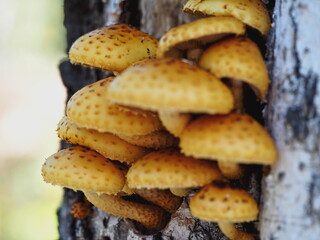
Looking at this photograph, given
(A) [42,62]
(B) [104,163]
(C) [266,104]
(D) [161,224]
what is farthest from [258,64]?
(A) [42,62]

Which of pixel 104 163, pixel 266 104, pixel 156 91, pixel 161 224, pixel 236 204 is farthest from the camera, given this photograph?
pixel 161 224

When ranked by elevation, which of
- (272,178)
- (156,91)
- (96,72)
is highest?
(156,91)

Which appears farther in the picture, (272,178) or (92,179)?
(92,179)

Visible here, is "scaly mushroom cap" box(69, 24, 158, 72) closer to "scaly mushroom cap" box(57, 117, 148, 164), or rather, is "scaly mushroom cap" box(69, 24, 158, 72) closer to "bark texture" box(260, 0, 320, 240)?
"scaly mushroom cap" box(57, 117, 148, 164)

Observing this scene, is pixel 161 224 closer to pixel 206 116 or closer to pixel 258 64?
pixel 206 116

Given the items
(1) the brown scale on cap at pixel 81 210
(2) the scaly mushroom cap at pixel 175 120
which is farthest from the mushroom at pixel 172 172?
(1) the brown scale on cap at pixel 81 210

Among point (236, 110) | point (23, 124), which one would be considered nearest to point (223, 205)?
point (236, 110)

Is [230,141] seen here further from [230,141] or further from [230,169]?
[230,169]

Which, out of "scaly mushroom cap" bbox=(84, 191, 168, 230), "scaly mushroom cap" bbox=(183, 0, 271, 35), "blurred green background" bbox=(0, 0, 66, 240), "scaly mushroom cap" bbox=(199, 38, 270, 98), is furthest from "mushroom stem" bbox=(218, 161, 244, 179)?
"blurred green background" bbox=(0, 0, 66, 240)
